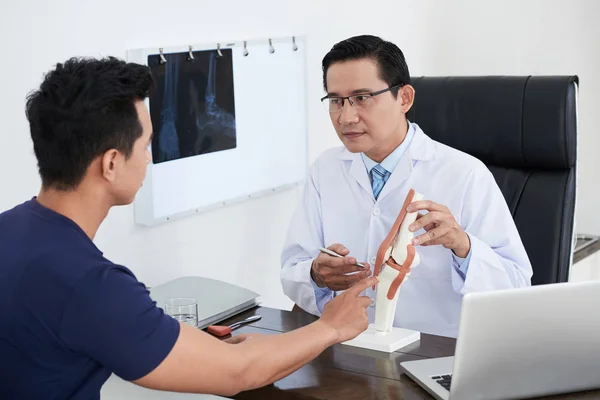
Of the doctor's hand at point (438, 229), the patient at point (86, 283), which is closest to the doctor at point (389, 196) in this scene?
the doctor's hand at point (438, 229)

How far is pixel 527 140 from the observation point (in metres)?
2.34

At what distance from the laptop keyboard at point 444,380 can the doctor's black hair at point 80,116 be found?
0.68 m

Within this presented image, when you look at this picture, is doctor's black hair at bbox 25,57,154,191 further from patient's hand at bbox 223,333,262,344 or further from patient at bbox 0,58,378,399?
patient's hand at bbox 223,333,262,344

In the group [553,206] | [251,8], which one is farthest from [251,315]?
[251,8]

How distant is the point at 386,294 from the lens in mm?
1806

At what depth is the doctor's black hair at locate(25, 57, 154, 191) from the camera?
132cm

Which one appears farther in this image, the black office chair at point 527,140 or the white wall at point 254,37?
the black office chair at point 527,140

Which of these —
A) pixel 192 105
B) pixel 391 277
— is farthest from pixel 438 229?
pixel 192 105

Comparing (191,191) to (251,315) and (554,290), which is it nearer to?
(251,315)

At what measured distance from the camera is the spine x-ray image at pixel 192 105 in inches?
92.1

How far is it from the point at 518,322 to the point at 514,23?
7.64 feet

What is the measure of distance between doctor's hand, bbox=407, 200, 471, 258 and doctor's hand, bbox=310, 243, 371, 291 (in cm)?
16

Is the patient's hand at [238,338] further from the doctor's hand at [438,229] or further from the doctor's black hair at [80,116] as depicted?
the doctor's black hair at [80,116]

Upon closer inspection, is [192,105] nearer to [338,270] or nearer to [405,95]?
[405,95]
